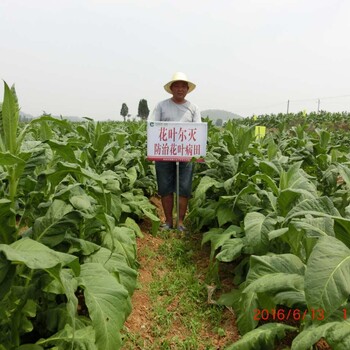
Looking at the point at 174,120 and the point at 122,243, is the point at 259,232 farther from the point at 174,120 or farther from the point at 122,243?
the point at 174,120

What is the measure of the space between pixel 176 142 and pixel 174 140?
37 millimetres

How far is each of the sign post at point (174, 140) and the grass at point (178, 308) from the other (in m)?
1.20

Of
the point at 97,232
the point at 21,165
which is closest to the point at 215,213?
the point at 97,232

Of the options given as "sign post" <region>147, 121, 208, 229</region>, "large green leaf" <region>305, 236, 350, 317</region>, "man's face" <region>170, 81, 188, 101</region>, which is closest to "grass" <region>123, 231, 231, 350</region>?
"sign post" <region>147, 121, 208, 229</region>

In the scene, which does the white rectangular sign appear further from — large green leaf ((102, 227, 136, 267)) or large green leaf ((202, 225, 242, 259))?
large green leaf ((102, 227, 136, 267))

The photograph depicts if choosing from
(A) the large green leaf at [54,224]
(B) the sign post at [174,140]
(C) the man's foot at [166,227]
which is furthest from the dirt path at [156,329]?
(B) the sign post at [174,140]

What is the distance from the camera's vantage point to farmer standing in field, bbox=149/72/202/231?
489 centimetres

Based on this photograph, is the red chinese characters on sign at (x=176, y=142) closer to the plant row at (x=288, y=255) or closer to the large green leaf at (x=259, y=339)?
the plant row at (x=288, y=255)

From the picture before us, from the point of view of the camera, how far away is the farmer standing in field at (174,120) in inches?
193

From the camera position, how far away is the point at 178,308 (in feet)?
10.2

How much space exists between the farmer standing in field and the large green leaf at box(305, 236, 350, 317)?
3.38 metres

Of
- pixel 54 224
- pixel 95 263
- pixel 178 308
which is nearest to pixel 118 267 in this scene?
pixel 95 263
